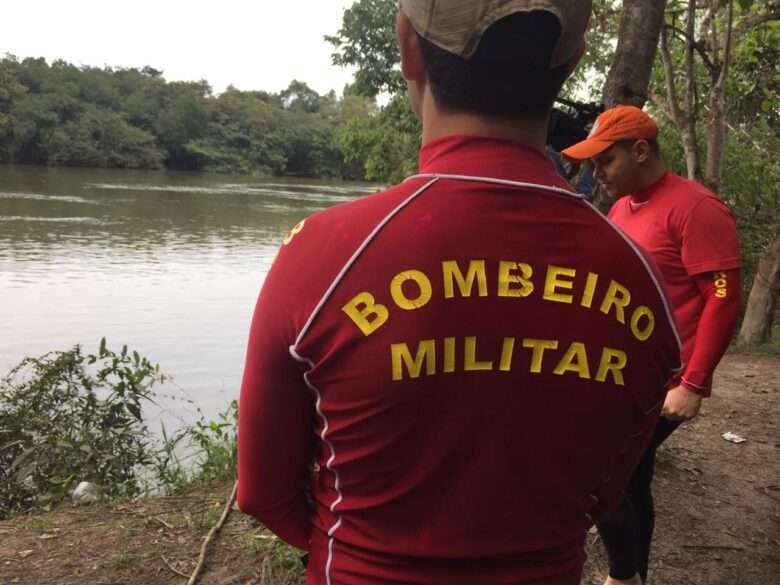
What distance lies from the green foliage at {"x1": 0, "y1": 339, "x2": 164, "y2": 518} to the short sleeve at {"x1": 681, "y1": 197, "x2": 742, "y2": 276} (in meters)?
3.43

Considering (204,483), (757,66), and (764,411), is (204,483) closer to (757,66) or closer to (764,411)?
(764,411)

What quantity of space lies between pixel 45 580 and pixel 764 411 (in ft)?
Answer: 15.0

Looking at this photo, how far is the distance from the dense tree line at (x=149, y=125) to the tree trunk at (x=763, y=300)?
43.4 meters

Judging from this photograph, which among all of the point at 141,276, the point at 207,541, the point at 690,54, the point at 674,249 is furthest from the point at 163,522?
the point at 141,276

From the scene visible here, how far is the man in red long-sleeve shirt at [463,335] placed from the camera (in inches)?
34.9

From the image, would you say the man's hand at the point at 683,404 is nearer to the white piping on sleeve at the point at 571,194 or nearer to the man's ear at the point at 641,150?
the man's ear at the point at 641,150

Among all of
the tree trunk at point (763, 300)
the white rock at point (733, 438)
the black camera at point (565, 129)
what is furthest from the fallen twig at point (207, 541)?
the tree trunk at point (763, 300)

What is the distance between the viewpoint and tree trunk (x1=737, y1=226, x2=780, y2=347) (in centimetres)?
763

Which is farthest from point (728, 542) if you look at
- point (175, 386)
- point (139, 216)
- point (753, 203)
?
point (139, 216)

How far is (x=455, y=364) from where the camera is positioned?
90 cm

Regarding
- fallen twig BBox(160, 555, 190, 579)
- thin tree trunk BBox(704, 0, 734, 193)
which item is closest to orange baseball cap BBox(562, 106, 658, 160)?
fallen twig BBox(160, 555, 190, 579)

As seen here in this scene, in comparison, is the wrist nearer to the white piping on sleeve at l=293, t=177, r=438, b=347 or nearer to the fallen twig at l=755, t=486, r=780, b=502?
the white piping on sleeve at l=293, t=177, r=438, b=347

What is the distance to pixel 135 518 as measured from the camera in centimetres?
354

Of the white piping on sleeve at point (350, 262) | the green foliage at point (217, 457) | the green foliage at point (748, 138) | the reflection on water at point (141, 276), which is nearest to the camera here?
the white piping on sleeve at point (350, 262)
